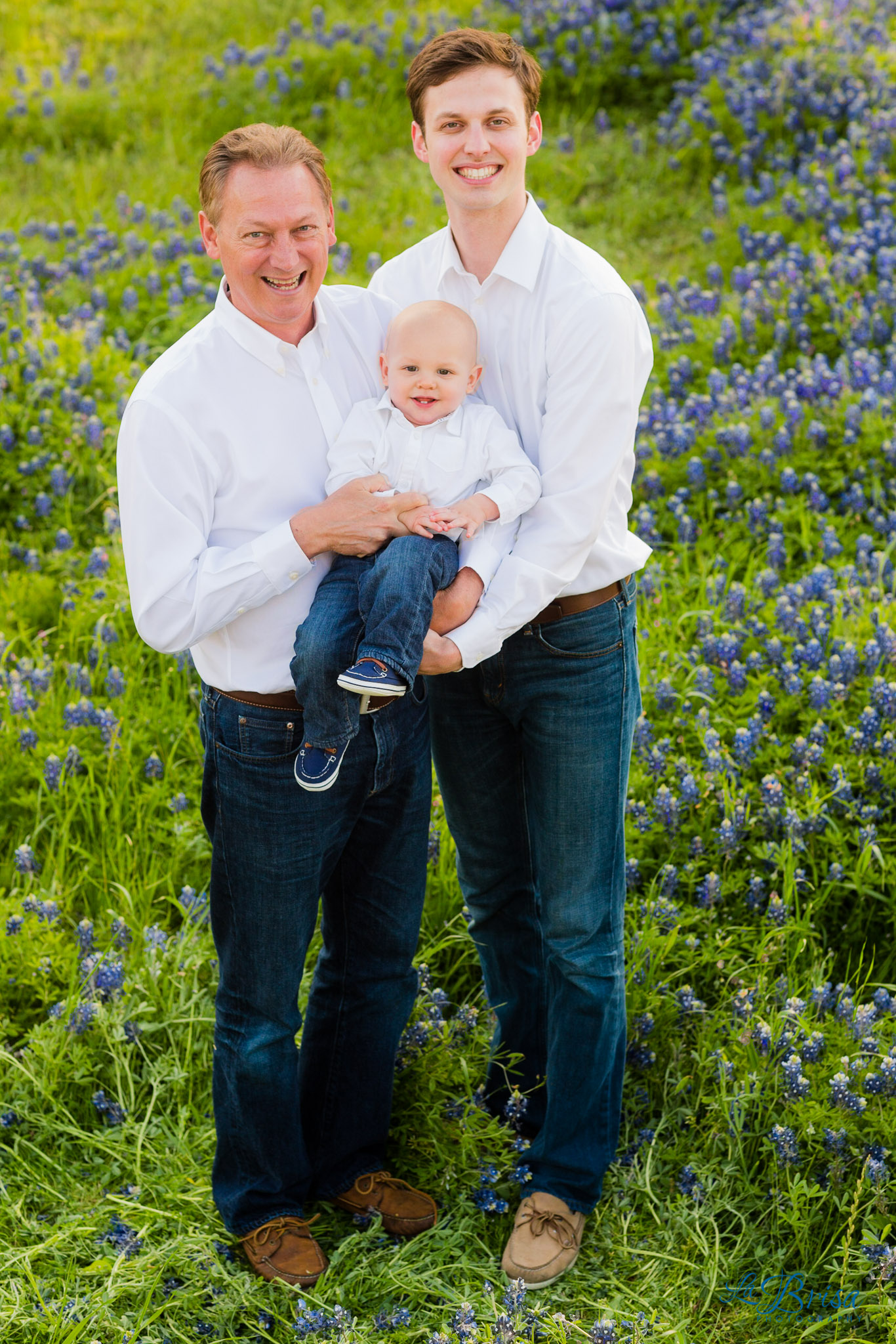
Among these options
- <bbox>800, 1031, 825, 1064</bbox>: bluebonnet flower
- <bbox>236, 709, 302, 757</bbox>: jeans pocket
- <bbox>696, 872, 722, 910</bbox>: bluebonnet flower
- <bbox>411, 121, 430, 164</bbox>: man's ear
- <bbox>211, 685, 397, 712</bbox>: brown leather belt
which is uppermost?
<bbox>411, 121, 430, 164</bbox>: man's ear

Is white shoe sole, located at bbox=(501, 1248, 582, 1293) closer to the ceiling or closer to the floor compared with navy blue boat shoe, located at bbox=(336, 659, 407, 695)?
closer to the floor

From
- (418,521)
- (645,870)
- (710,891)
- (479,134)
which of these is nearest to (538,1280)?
(710,891)

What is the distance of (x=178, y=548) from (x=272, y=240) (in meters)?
0.64

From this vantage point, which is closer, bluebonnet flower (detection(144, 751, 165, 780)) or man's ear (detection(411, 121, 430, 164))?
man's ear (detection(411, 121, 430, 164))

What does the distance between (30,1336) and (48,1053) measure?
0.82 metres

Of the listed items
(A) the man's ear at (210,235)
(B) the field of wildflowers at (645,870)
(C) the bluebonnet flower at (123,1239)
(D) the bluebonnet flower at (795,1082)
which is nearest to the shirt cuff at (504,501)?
(A) the man's ear at (210,235)

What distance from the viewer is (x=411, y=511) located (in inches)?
104

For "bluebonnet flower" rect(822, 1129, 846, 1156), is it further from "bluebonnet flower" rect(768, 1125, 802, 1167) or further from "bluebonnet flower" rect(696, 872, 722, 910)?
"bluebonnet flower" rect(696, 872, 722, 910)

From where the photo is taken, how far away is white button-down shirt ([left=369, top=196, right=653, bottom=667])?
2.61m

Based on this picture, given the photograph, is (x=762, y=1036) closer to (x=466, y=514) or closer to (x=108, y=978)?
(x=466, y=514)

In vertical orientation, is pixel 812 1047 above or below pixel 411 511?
below

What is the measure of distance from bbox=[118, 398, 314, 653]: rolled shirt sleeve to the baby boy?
0.46ft

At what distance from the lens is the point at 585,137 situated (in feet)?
27.9

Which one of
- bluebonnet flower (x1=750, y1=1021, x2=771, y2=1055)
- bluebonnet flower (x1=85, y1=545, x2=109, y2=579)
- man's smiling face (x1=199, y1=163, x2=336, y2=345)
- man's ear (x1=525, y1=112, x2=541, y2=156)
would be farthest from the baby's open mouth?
bluebonnet flower (x1=85, y1=545, x2=109, y2=579)
